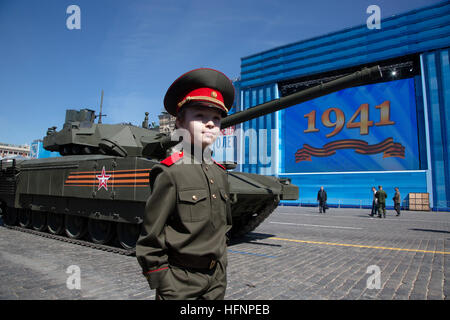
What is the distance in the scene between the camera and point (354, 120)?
24609mm

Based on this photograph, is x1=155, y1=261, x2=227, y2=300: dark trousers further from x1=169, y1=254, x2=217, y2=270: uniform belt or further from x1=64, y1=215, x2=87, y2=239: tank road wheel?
x1=64, y1=215, x2=87, y2=239: tank road wheel

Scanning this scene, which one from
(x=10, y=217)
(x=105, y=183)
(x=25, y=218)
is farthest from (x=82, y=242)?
(x=10, y=217)

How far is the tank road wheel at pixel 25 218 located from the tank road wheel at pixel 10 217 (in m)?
0.23

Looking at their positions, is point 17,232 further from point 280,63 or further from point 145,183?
point 280,63

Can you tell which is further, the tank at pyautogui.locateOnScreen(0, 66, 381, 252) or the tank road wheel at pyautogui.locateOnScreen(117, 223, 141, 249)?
the tank road wheel at pyautogui.locateOnScreen(117, 223, 141, 249)

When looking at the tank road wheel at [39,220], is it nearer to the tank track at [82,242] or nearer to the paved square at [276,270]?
the tank track at [82,242]

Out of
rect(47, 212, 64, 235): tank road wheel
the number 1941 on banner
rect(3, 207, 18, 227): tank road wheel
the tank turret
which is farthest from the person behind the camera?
the number 1941 on banner

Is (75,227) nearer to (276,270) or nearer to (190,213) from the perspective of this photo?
(276,270)

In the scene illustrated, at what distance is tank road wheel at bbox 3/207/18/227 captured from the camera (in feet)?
30.2

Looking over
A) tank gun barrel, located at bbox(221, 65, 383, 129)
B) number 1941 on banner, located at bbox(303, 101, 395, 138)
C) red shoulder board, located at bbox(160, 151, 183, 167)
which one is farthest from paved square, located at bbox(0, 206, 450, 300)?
number 1941 on banner, located at bbox(303, 101, 395, 138)

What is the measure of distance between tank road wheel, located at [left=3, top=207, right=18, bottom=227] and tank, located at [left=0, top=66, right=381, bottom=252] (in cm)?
3

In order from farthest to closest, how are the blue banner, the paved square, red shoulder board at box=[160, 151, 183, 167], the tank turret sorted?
the blue banner, the tank turret, the paved square, red shoulder board at box=[160, 151, 183, 167]

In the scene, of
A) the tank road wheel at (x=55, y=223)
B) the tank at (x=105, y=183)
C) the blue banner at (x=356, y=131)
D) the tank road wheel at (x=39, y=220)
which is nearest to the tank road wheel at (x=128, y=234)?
the tank at (x=105, y=183)
